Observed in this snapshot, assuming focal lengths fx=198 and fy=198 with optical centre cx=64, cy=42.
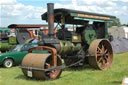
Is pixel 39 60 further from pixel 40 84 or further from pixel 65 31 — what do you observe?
pixel 65 31

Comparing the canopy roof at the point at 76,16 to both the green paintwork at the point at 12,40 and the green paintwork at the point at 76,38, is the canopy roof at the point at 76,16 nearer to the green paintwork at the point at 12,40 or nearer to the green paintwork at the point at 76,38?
the green paintwork at the point at 76,38

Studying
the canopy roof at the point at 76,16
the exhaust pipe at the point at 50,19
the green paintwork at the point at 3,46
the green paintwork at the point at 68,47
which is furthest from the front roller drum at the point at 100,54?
the green paintwork at the point at 3,46

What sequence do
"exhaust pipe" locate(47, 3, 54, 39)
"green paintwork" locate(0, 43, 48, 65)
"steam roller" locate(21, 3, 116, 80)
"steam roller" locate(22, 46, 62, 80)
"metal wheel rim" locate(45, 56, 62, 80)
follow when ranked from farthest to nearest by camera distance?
"green paintwork" locate(0, 43, 48, 65) → "exhaust pipe" locate(47, 3, 54, 39) → "metal wheel rim" locate(45, 56, 62, 80) → "steam roller" locate(21, 3, 116, 80) → "steam roller" locate(22, 46, 62, 80)

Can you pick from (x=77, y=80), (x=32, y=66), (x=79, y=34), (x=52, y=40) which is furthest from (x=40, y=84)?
(x=79, y=34)

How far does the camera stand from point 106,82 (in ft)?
20.1

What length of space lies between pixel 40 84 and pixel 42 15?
3.68 metres

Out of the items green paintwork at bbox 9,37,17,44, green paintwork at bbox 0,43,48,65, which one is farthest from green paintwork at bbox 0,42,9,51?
green paintwork at bbox 0,43,48,65

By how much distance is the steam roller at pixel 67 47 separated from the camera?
6.48 m

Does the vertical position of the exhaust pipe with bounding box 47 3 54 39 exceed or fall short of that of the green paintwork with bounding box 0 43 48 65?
it exceeds it

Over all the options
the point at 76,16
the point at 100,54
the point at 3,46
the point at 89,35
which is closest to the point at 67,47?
the point at 76,16

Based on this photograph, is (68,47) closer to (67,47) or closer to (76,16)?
(67,47)

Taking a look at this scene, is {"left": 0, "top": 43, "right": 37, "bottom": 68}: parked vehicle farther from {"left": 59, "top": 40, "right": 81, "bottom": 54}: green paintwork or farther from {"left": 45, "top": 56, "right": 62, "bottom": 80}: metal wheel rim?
{"left": 45, "top": 56, "right": 62, "bottom": 80}: metal wheel rim

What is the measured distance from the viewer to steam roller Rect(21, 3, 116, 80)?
648cm

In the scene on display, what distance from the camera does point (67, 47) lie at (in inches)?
308
